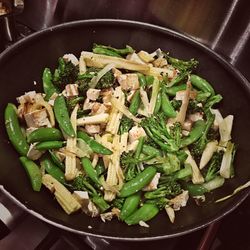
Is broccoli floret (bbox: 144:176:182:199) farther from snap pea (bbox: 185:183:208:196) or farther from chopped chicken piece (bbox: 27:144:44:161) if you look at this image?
chopped chicken piece (bbox: 27:144:44:161)

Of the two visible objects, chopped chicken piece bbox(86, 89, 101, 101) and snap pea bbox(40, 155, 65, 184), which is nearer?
snap pea bbox(40, 155, 65, 184)

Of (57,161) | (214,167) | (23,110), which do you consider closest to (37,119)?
(23,110)

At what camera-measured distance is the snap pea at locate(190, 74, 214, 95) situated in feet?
5.67

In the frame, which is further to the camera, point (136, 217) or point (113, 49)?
point (113, 49)

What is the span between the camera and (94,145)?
4.88 feet

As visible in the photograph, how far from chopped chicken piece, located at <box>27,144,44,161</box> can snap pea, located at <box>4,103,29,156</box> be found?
28 millimetres

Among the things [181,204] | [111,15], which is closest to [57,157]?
[181,204]

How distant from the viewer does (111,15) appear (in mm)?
2170

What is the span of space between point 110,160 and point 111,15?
101 centimetres

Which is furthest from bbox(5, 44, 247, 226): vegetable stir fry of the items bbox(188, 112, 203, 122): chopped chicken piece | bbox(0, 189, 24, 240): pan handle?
bbox(0, 189, 24, 240): pan handle

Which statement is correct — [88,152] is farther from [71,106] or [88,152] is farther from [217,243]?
[217,243]

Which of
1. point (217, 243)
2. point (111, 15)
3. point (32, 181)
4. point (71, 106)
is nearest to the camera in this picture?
point (32, 181)

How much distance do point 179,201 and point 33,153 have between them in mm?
567

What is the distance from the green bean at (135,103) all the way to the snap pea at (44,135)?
0.31m
